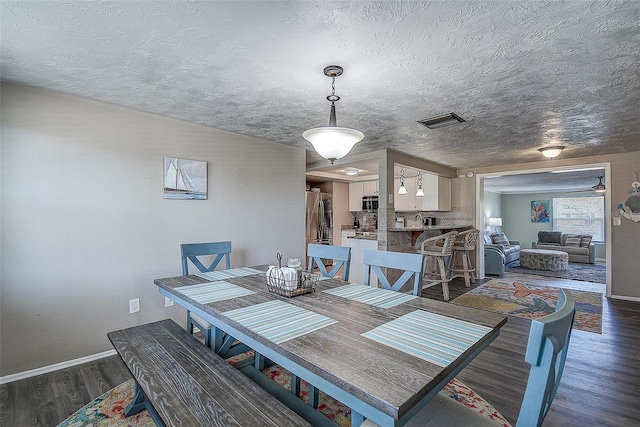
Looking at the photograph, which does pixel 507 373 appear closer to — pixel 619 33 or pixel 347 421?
pixel 347 421

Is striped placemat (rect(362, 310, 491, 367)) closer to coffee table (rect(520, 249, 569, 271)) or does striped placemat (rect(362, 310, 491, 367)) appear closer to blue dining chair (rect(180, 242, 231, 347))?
blue dining chair (rect(180, 242, 231, 347))

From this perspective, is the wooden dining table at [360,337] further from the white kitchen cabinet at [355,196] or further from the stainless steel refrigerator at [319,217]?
the white kitchen cabinet at [355,196]

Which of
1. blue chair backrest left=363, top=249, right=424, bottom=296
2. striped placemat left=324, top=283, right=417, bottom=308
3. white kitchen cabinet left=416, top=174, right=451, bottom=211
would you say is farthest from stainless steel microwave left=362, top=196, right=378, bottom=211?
striped placemat left=324, top=283, right=417, bottom=308

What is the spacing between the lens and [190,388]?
1.30m

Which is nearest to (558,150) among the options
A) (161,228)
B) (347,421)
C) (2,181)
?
(347,421)

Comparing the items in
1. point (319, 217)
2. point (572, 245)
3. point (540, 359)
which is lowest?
point (572, 245)

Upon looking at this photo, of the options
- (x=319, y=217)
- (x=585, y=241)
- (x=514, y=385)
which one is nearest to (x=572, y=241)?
(x=585, y=241)

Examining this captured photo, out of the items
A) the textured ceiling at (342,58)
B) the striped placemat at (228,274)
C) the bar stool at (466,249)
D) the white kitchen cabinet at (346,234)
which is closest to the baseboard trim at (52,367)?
the striped placemat at (228,274)

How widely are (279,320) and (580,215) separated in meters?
11.4

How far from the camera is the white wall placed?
219 cm

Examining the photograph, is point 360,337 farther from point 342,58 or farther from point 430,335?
point 342,58

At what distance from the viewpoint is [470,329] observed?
1.24m

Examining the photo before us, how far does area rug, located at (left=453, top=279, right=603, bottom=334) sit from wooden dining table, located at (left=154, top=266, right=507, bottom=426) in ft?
9.35

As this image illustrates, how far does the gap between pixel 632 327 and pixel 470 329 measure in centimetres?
346
